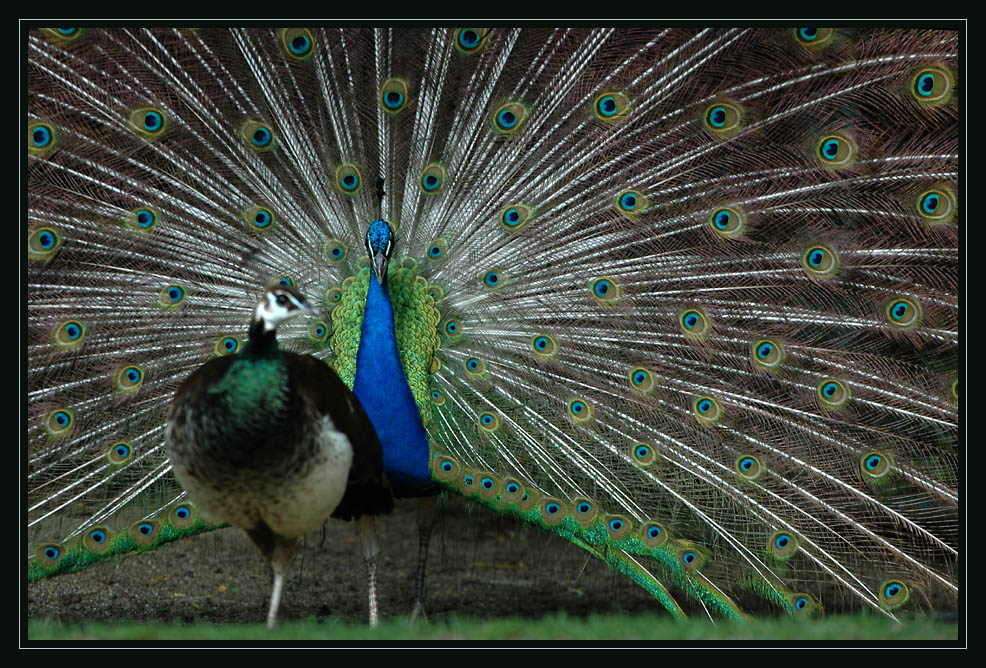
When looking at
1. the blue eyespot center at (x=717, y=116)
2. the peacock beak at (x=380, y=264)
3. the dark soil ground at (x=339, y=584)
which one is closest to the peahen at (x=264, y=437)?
the peacock beak at (x=380, y=264)

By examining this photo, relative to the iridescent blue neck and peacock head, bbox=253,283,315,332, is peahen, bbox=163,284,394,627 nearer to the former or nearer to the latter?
peacock head, bbox=253,283,315,332

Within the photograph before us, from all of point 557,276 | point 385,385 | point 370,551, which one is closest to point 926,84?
point 557,276

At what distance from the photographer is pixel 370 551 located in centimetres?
370

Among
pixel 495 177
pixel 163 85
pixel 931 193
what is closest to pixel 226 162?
pixel 163 85

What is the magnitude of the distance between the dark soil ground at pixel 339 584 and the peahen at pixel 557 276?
52 centimetres

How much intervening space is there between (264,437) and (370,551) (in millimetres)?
1170

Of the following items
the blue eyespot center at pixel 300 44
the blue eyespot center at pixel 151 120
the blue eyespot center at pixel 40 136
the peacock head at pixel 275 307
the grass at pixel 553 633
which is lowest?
the grass at pixel 553 633

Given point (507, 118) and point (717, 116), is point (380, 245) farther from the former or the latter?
point (717, 116)

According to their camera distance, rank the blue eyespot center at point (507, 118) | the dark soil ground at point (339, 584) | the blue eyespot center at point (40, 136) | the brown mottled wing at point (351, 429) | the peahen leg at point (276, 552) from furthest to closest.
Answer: the dark soil ground at point (339, 584), the blue eyespot center at point (507, 118), the blue eyespot center at point (40, 136), the peahen leg at point (276, 552), the brown mottled wing at point (351, 429)

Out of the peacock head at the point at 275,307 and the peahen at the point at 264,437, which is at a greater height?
the peacock head at the point at 275,307

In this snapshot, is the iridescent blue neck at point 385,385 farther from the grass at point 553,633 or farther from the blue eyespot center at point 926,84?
the blue eyespot center at point 926,84

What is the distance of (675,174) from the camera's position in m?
3.93

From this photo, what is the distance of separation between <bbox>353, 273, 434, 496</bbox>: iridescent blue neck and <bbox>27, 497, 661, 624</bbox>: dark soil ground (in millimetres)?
556

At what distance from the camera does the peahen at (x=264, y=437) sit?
2670 millimetres
